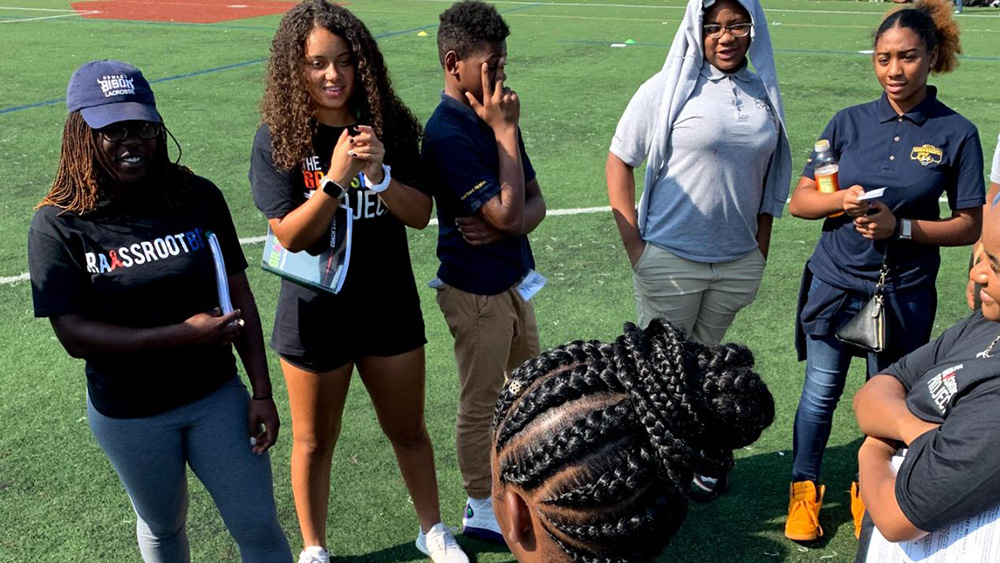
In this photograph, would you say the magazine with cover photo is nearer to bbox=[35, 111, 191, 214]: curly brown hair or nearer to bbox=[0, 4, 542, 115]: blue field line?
bbox=[35, 111, 191, 214]: curly brown hair

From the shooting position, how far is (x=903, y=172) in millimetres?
4117

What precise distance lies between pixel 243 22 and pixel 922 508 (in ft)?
67.3

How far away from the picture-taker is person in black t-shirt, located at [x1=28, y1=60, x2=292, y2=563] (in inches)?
128

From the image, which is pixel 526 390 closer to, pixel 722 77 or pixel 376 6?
pixel 722 77

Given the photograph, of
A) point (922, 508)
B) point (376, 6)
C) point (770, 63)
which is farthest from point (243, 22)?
point (922, 508)

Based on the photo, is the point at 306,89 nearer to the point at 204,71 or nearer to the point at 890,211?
the point at 890,211

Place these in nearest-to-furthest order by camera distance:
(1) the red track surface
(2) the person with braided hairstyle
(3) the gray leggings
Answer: (2) the person with braided hairstyle, (3) the gray leggings, (1) the red track surface

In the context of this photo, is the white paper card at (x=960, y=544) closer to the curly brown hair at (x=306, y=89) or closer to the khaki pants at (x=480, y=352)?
the khaki pants at (x=480, y=352)

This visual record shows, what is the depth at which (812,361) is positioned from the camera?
4.41 meters

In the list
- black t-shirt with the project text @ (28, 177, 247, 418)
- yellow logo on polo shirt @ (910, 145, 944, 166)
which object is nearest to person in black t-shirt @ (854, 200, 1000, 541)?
yellow logo on polo shirt @ (910, 145, 944, 166)

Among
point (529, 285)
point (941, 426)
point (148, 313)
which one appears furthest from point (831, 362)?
point (148, 313)

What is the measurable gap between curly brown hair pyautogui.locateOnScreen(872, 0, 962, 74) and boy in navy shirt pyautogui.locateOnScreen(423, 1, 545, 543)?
5.45ft

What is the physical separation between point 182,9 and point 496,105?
70.3 ft

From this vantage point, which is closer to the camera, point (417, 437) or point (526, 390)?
point (526, 390)
